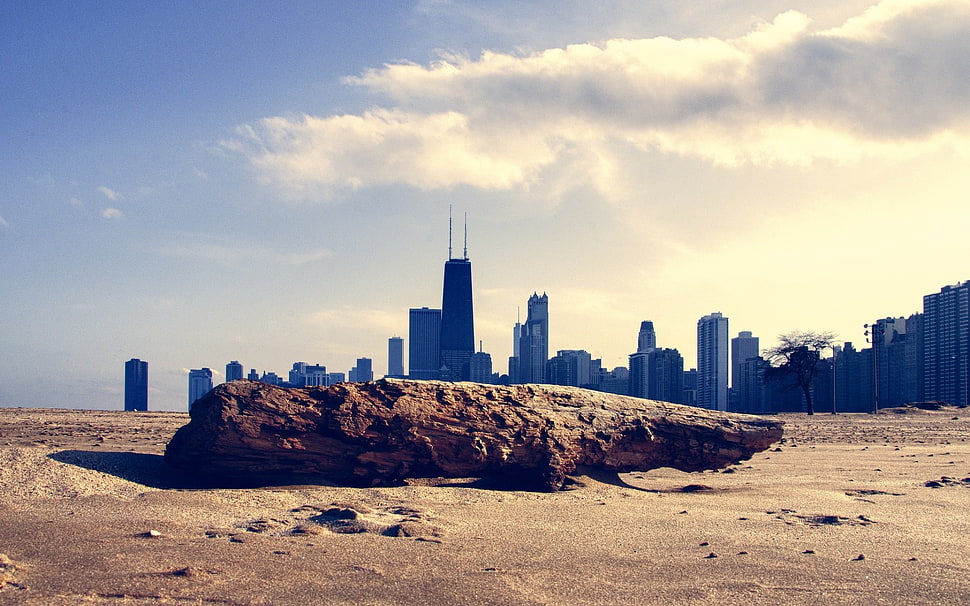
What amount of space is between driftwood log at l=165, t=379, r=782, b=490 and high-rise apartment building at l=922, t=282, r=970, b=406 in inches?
2348

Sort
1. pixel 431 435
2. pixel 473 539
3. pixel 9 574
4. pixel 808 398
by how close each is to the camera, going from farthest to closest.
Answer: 1. pixel 808 398
2. pixel 431 435
3. pixel 473 539
4. pixel 9 574

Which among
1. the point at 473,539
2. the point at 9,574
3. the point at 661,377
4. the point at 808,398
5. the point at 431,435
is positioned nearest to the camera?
the point at 9,574

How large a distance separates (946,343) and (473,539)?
73.7 metres

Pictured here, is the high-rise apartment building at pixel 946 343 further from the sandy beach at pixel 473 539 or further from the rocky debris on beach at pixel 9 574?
the rocky debris on beach at pixel 9 574

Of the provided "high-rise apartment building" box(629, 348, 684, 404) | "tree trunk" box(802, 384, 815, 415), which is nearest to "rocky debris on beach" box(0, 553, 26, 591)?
"tree trunk" box(802, 384, 815, 415)

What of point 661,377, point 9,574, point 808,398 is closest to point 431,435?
point 9,574

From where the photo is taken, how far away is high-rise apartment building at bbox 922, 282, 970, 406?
63.3 meters

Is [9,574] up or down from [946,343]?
down

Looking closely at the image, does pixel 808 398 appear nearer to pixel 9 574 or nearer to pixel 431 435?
pixel 431 435

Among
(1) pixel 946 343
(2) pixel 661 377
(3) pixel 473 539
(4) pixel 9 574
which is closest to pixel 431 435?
(3) pixel 473 539

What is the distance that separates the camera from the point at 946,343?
68.4 m

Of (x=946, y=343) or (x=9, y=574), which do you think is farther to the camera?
(x=946, y=343)

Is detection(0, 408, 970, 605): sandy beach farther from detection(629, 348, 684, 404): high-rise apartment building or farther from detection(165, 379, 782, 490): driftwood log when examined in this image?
detection(629, 348, 684, 404): high-rise apartment building

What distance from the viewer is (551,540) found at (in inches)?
314
